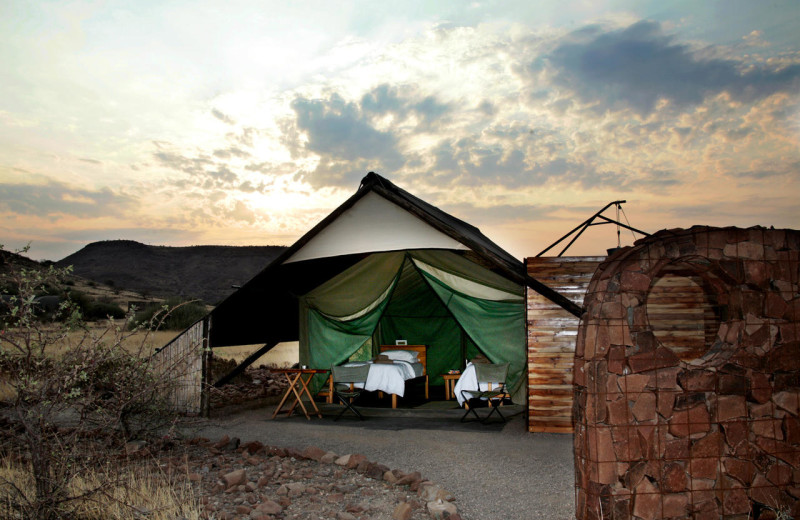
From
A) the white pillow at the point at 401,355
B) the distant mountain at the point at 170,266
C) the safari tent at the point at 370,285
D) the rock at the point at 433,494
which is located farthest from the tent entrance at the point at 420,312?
the distant mountain at the point at 170,266

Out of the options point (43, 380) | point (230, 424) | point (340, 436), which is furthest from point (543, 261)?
point (43, 380)

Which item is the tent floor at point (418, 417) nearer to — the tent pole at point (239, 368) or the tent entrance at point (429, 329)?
the tent pole at point (239, 368)

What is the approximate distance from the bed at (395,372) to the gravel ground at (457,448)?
45cm

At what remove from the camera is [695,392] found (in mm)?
2941

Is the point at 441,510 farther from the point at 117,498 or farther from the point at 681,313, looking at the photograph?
the point at 681,313

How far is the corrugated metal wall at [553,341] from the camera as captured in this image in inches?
245

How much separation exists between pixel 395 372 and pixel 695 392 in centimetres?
584

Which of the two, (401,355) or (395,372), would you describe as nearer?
(395,372)

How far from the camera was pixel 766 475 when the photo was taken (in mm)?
3004

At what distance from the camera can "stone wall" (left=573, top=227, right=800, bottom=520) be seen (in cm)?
284

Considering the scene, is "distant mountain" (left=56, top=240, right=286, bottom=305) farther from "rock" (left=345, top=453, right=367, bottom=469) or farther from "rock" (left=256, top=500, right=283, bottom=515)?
"rock" (left=256, top=500, right=283, bottom=515)

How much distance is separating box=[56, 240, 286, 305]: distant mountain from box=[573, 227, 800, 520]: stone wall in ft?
100

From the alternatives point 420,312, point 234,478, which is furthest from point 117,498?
point 420,312

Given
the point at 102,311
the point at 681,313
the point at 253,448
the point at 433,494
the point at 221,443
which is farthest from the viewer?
the point at 102,311
